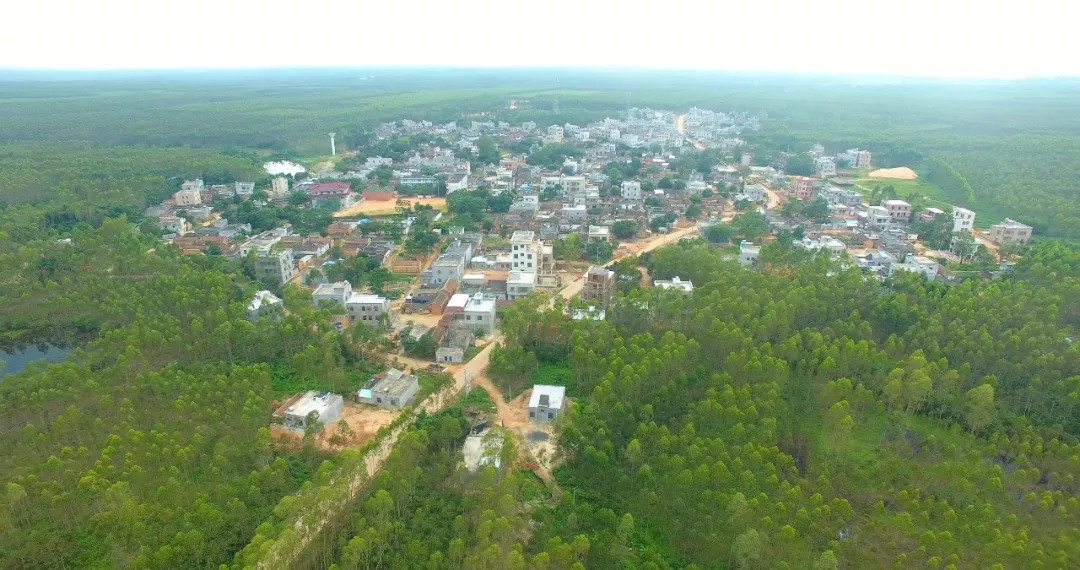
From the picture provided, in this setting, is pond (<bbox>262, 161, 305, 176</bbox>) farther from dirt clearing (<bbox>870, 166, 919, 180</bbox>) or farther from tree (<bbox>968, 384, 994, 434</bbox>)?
dirt clearing (<bbox>870, 166, 919, 180</bbox>)

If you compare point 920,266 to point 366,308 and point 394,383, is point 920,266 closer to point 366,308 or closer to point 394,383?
point 394,383

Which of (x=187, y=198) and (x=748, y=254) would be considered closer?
(x=748, y=254)

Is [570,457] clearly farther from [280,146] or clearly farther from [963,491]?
[280,146]

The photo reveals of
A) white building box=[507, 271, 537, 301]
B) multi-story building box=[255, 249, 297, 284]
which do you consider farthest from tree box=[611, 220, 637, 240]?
multi-story building box=[255, 249, 297, 284]

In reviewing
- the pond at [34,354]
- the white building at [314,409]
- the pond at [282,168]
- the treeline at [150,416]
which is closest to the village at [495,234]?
the white building at [314,409]

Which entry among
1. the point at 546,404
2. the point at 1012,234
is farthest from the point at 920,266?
the point at 546,404

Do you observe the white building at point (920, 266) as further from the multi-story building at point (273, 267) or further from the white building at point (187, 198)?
the white building at point (187, 198)

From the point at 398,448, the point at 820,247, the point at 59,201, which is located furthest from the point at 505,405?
the point at 59,201
